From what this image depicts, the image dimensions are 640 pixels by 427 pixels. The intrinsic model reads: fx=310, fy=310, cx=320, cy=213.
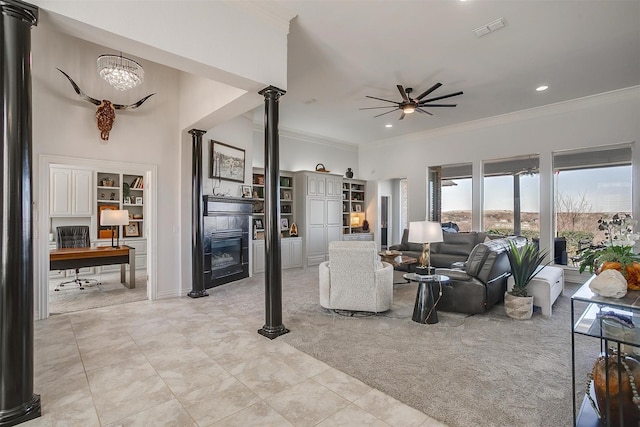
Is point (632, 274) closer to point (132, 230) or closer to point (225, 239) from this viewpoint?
point (225, 239)

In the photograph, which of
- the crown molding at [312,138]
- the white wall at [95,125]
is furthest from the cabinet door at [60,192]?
the crown molding at [312,138]

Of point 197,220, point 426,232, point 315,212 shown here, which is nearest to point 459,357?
point 426,232

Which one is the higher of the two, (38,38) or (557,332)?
(38,38)

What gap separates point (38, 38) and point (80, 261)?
3.08 meters

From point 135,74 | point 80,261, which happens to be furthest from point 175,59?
point 80,261

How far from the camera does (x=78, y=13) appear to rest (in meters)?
2.19

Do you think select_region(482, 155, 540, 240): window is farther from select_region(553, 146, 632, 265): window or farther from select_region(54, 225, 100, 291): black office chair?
select_region(54, 225, 100, 291): black office chair

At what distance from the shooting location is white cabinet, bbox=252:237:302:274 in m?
6.79

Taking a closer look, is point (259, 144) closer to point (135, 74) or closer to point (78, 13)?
point (135, 74)

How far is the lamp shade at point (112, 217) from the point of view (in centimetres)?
541

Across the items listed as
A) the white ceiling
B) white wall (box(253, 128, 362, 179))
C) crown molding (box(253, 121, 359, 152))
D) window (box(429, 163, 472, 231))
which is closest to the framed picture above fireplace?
white wall (box(253, 128, 362, 179))

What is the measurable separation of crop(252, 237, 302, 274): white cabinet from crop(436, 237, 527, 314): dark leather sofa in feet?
13.1

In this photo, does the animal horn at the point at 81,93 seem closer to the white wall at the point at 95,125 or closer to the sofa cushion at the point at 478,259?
the white wall at the point at 95,125

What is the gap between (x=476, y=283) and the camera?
3.88 meters
